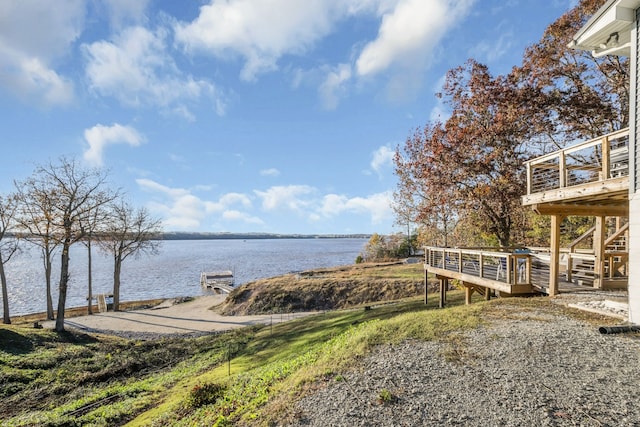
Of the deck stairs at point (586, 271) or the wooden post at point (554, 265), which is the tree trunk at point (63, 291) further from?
the deck stairs at point (586, 271)

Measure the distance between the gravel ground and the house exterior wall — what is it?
1.00 metres

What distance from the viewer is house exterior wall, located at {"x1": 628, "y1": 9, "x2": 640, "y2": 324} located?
6.86 meters

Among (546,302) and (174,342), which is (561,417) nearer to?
(546,302)

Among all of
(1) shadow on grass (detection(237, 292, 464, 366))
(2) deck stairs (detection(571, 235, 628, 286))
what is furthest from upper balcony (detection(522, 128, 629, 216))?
(1) shadow on grass (detection(237, 292, 464, 366))

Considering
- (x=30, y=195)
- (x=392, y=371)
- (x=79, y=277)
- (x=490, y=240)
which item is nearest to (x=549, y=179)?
(x=392, y=371)

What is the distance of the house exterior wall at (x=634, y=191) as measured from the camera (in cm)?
686

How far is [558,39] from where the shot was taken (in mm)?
15656

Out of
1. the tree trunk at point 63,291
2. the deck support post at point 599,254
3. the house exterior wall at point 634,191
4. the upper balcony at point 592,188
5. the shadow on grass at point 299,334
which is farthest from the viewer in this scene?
the tree trunk at point 63,291

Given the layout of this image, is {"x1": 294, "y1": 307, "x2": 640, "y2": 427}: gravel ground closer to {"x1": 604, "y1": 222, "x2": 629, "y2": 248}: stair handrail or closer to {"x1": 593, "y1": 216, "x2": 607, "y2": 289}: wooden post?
{"x1": 593, "y1": 216, "x2": 607, "y2": 289}: wooden post

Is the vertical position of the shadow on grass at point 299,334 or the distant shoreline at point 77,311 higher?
the shadow on grass at point 299,334

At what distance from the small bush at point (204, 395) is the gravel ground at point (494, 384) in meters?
3.16

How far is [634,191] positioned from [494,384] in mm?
5320

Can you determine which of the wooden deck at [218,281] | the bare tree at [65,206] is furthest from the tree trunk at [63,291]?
the wooden deck at [218,281]

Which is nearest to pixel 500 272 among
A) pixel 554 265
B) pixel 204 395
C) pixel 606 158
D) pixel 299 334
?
pixel 554 265
